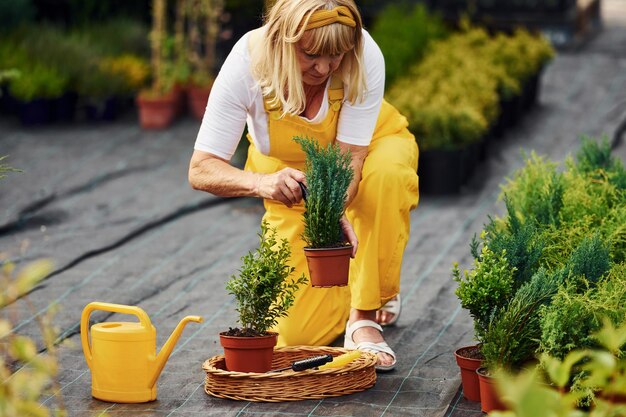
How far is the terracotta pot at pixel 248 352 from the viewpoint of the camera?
305cm

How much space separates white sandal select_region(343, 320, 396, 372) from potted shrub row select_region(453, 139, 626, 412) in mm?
386

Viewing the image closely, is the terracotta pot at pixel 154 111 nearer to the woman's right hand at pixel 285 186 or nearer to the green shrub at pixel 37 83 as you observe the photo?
the green shrub at pixel 37 83

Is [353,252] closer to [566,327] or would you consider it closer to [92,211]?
[566,327]

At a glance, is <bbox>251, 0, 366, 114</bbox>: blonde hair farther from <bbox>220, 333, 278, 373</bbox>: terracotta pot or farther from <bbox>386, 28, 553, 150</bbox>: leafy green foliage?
<bbox>386, 28, 553, 150</bbox>: leafy green foliage

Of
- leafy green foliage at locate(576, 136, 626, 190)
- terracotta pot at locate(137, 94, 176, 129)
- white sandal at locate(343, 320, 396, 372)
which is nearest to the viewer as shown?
white sandal at locate(343, 320, 396, 372)

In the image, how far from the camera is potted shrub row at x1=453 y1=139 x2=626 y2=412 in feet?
8.96

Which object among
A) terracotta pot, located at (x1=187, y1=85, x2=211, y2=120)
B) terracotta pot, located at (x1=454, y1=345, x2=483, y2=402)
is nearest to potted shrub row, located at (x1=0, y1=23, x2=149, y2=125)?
terracotta pot, located at (x1=187, y1=85, x2=211, y2=120)

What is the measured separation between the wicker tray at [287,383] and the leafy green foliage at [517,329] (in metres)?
0.41

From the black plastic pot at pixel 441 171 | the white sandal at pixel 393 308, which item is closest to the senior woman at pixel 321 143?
the white sandal at pixel 393 308

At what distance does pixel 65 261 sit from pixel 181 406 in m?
1.71

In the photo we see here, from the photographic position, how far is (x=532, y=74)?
7.54 meters

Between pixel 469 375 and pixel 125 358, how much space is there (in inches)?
37.4

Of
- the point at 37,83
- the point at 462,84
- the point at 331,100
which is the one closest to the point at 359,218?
the point at 331,100

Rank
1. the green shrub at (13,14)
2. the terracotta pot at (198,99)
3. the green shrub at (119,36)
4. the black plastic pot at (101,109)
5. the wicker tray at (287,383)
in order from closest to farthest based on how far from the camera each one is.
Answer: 1. the wicker tray at (287,383)
2. the black plastic pot at (101,109)
3. the terracotta pot at (198,99)
4. the green shrub at (13,14)
5. the green shrub at (119,36)
